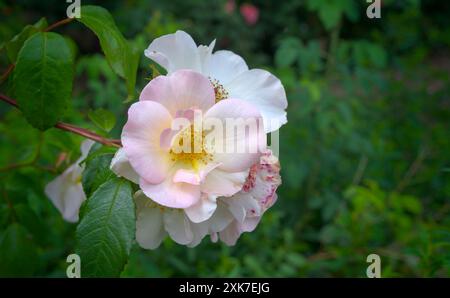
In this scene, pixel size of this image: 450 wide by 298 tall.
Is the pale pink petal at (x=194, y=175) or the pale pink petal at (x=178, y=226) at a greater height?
the pale pink petal at (x=194, y=175)

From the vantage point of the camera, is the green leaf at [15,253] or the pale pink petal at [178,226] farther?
the green leaf at [15,253]

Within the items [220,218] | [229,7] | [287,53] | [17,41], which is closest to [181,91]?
[220,218]

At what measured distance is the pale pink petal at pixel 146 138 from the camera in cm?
71

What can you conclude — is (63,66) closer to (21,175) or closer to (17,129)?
(21,175)

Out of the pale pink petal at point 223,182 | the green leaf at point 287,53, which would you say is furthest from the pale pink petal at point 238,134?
the green leaf at point 287,53

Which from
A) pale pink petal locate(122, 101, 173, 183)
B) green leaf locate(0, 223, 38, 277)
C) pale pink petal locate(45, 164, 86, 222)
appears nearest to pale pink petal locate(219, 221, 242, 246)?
pale pink petal locate(122, 101, 173, 183)

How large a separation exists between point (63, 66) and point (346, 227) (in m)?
1.24

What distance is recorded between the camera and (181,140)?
76 centimetres

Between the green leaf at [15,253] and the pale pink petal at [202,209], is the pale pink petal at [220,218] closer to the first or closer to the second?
the pale pink petal at [202,209]

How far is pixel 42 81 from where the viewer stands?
2.58ft

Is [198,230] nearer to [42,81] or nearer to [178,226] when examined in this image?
[178,226]

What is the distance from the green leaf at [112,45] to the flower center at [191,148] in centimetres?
13

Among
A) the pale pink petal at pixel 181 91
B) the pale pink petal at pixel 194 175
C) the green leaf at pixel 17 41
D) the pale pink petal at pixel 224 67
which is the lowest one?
the pale pink petal at pixel 194 175
